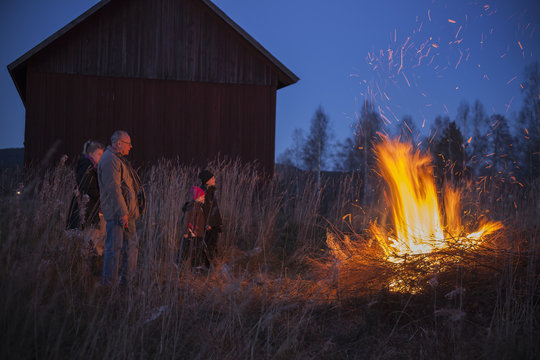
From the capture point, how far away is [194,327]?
328 cm

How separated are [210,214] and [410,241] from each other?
9.54ft

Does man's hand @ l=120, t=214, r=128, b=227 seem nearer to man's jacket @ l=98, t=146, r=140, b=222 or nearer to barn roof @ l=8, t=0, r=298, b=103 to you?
man's jacket @ l=98, t=146, r=140, b=222

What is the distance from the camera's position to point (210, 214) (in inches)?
233

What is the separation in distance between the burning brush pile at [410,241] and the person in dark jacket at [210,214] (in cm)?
192

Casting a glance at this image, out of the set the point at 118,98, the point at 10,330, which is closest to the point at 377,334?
the point at 10,330

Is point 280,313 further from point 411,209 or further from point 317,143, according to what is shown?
point 317,143

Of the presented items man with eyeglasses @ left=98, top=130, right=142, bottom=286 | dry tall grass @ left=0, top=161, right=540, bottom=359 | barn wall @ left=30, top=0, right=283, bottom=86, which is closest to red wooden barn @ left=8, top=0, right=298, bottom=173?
barn wall @ left=30, top=0, right=283, bottom=86

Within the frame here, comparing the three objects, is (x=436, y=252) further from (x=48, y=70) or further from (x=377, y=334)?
(x=48, y=70)

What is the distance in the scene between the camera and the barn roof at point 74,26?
10.5m

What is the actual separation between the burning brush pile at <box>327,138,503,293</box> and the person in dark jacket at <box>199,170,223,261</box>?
1.92m

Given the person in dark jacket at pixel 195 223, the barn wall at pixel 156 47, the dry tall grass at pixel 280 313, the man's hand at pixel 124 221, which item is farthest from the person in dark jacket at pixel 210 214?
the barn wall at pixel 156 47

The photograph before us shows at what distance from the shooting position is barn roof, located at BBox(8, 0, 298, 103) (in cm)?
1048

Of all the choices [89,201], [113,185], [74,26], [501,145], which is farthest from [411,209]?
[501,145]

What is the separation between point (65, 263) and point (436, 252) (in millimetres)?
3755
